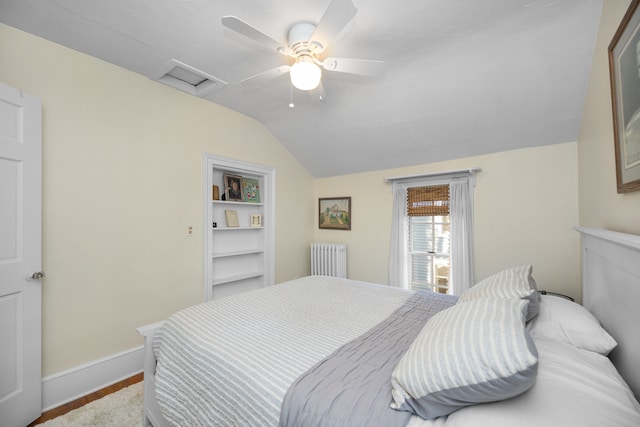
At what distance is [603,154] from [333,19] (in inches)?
75.2

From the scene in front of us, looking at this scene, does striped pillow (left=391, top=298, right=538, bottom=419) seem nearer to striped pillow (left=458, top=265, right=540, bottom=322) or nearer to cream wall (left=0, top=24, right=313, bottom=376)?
striped pillow (left=458, top=265, right=540, bottom=322)

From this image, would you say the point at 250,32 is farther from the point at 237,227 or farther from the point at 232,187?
the point at 237,227

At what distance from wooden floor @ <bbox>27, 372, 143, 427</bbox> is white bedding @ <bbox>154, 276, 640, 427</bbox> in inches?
42.7

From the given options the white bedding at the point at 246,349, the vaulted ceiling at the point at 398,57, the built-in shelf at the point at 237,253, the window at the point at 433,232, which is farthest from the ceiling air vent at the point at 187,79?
the window at the point at 433,232

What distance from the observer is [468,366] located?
0.76 m

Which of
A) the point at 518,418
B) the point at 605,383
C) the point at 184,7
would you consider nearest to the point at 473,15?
the point at 184,7

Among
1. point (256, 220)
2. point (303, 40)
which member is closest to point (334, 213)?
point (256, 220)

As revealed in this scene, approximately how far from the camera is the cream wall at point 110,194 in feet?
6.37

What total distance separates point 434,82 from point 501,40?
21.7 inches

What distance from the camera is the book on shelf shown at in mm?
3363

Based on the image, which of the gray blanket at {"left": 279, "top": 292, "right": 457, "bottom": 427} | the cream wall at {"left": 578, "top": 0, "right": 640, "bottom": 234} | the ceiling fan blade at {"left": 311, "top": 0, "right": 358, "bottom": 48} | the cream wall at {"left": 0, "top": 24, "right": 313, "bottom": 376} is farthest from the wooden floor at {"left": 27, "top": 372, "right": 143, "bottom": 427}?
the cream wall at {"left": 578, "top": 0, "right": 640, "bottom": 234}

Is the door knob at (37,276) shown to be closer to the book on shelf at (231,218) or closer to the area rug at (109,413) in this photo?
the area rug at (109,413)

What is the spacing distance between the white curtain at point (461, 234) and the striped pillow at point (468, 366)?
232cm

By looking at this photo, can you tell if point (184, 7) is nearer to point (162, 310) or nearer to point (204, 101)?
point (204, 101)
